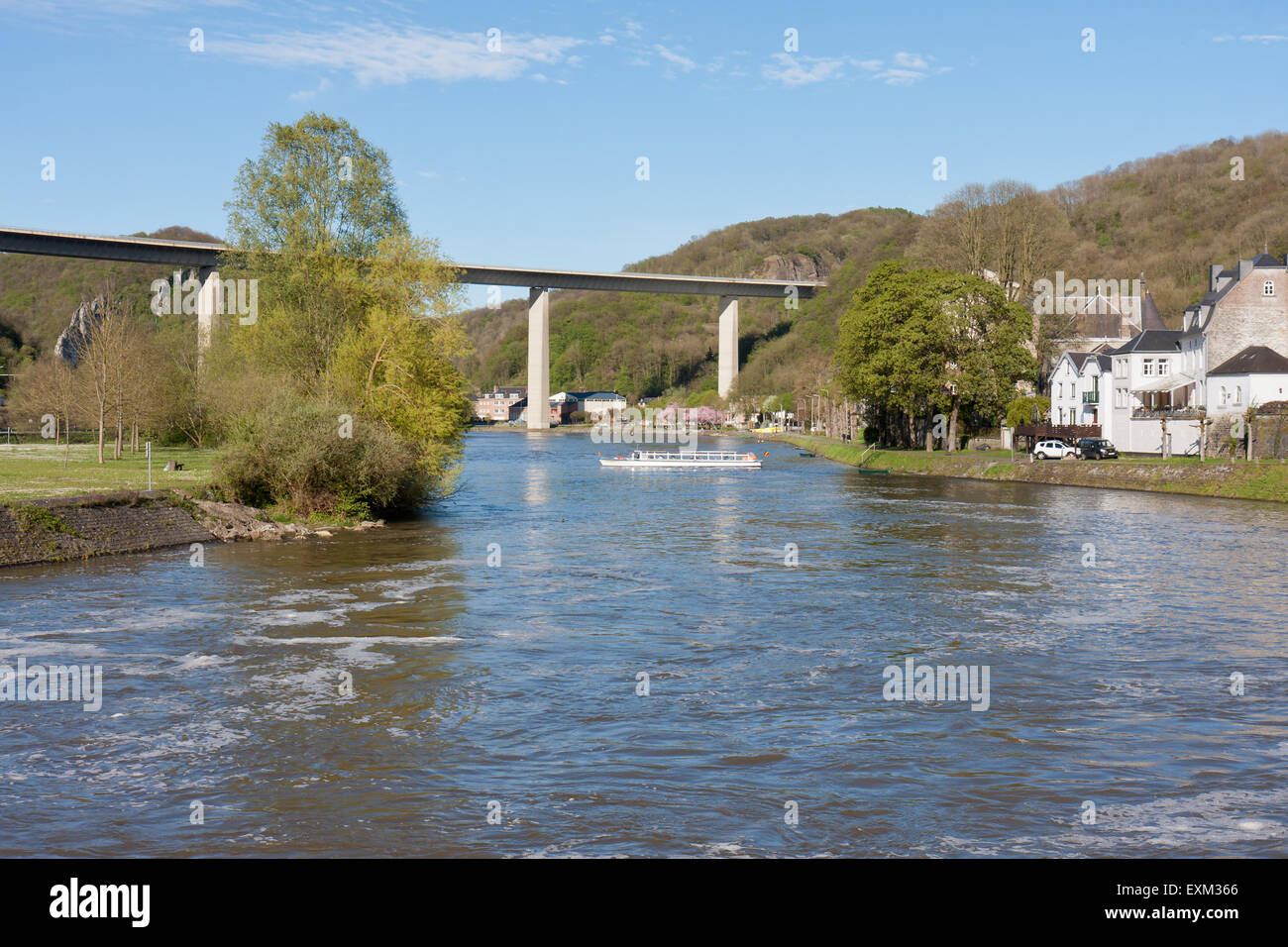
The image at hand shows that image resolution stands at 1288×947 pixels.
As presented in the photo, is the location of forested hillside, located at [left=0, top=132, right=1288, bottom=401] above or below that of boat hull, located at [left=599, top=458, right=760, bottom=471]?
above

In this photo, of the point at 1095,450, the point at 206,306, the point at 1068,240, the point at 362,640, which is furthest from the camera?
the point at 206,306

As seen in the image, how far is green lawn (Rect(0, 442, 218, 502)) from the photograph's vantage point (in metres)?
34.0

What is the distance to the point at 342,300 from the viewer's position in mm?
43875

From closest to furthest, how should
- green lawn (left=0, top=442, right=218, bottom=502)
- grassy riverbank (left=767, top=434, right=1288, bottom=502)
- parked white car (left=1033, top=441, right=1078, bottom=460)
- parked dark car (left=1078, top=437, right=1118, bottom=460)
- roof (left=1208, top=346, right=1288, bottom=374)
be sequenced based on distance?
1. green lawn (left=0, top=442, right=218, bottom=502)
2. grassy riverbank (left=767, top=434, right=1288, bottom=502)
3. roof (left=1208, top=346, right=1288, bottom=374)
4. parked dark car (left=1078, top=437, right=1118, bottom=460)
5. parked white car (left=1033, top=441, right=1078, bottom=460)

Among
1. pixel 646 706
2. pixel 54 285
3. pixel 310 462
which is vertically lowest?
pixel 646 706

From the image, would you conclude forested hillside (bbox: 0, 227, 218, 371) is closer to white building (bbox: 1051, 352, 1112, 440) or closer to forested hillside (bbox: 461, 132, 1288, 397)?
forested hillside (bbox: 461, 132, 1288, 397)

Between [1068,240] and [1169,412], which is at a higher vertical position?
[1068,240]

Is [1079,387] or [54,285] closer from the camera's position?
[1079,387]

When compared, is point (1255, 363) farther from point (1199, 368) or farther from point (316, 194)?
point (316, 194)

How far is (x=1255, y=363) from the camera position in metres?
65.2

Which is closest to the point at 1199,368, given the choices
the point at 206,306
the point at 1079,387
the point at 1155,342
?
the point at 1155,342

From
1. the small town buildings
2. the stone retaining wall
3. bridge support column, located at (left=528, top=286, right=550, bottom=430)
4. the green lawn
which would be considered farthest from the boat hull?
bridge support column, located at (left=528, top=286, right=550, bottom=430)

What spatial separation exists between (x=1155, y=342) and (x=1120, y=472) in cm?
2188

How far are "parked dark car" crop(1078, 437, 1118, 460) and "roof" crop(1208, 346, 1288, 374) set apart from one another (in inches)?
350
